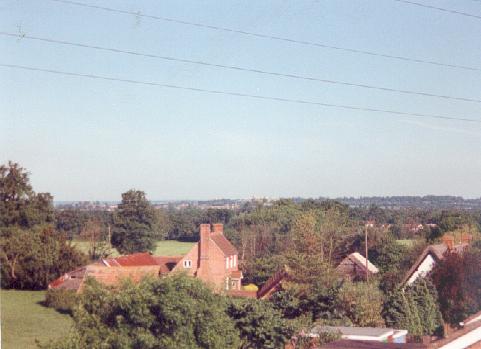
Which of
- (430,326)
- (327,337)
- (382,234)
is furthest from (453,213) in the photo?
(327,337)

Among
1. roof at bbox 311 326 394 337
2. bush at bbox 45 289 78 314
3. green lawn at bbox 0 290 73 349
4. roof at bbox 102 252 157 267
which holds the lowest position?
green lawn at bbox 0 290 73 349

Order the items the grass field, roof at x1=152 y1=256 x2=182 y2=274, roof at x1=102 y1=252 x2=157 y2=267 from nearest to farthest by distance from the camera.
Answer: roof at x1=102 y1=252 x2=157 y2=267 < roof at x1=152 y1=256 x2=182 y2=274 < the grass field

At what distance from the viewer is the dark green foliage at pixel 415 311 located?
27.0 metres

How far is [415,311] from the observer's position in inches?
1074

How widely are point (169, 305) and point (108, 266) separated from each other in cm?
2497

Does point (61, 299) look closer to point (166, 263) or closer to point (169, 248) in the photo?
point (166, 263)

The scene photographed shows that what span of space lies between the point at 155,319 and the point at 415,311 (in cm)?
1501

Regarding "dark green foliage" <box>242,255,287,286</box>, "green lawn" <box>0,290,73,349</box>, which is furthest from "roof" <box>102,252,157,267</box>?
"dark green foliage" <box>242,255,287,286</box>

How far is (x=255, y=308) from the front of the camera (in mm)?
22578

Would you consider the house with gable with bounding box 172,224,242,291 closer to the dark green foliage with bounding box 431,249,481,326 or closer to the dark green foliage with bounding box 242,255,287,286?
the dark green foliage with bounding box 242,255,287,286

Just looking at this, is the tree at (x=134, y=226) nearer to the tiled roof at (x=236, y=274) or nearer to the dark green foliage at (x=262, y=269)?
the dark green foliage at (x=262, y=269)

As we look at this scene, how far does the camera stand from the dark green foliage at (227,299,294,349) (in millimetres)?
21938

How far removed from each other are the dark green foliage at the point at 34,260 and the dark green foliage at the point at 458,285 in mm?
33089

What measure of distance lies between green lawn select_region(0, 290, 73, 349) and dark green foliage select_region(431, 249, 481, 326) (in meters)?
18.3
